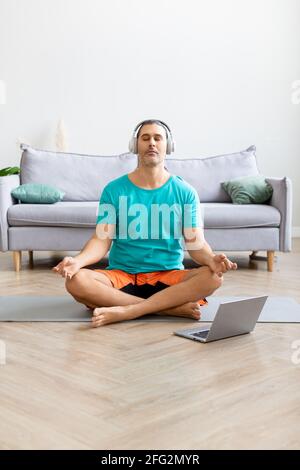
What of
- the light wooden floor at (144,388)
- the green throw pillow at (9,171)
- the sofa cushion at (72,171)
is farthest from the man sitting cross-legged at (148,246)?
the green throw pillow at (9,171)

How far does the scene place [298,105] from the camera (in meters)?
6.66

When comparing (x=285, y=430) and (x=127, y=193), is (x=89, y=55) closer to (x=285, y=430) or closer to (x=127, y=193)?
(x=127, y=193)

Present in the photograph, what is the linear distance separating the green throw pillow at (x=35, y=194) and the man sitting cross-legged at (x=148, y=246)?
163cm

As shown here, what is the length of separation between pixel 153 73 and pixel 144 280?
362 cm

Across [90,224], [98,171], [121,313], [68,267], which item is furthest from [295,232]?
[68,267]

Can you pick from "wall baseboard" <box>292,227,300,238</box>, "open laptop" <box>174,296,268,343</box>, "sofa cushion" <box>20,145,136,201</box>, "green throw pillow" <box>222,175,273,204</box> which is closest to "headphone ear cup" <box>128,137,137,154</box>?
"open laptop" <box>174,296,268,343</box>

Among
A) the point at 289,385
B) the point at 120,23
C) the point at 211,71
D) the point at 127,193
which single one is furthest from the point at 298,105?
the point at 289,385

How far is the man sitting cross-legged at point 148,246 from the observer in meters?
3.15

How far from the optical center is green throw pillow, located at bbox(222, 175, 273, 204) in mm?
4953

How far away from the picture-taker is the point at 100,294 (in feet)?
10.3

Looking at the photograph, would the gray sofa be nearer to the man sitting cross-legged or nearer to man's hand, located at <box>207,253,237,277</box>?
the man sitting cross-legged

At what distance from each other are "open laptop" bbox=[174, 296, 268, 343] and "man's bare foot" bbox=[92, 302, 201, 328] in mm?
193

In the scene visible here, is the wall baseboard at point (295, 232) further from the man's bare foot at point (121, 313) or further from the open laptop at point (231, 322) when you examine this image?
the open laptop at point (231, 322)
